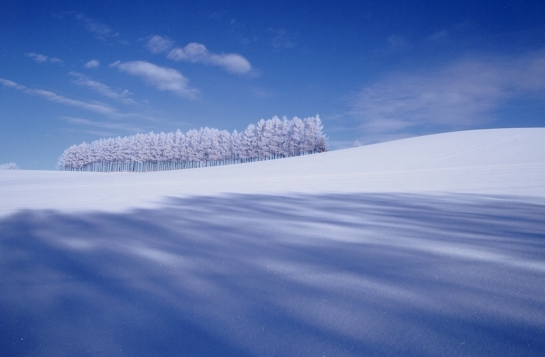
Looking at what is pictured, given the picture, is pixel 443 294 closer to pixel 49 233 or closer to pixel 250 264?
pixel 250 264

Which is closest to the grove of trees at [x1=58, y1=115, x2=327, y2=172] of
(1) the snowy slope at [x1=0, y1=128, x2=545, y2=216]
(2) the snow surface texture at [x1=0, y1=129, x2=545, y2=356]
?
(1) the snowy slope at [x1=0, y1=128, x2=545, y2=216]

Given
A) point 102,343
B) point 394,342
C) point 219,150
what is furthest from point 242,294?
point 219,150

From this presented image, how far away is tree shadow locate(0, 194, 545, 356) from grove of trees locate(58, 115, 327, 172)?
5332 centimetres

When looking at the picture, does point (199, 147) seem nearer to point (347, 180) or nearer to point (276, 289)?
point (347, 180)

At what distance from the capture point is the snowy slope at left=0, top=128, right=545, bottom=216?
641cm

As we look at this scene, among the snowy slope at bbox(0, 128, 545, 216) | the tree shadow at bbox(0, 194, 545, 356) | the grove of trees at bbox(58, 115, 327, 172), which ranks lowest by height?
the tree shadow at bbox(0, 194, 545, 356)

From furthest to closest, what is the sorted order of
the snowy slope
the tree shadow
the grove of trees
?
the grove of trees
the snowy slope
the tree shadow

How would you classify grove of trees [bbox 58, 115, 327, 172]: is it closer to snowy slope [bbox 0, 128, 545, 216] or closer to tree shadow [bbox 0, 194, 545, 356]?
snowy slope [bbox 0, 128, 545, 216]

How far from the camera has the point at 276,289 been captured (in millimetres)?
1808

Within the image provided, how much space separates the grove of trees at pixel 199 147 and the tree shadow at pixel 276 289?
5332 cm

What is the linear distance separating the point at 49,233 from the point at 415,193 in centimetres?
644

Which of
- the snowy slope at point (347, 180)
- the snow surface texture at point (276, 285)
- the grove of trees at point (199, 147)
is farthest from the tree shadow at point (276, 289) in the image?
the grove of trees at point (199, 147)

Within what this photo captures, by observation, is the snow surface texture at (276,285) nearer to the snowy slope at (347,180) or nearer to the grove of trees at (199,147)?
the snowy slope at (347,180)

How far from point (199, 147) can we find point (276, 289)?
214 feet
